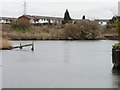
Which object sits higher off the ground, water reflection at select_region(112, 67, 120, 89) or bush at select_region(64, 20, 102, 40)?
bush at select_region(64, 20, 102, 40)

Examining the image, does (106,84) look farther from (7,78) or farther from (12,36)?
(12,36)

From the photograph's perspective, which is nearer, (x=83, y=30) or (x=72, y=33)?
(x=83, y=30)

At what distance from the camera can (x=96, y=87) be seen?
11898 mm

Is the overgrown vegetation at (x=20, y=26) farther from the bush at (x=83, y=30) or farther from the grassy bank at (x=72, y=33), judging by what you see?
the bush at (x=83, y=30)

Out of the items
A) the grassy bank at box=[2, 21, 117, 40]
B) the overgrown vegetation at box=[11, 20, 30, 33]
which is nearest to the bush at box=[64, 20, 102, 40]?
the grassy bank at box=[2, 21, 117, 40]

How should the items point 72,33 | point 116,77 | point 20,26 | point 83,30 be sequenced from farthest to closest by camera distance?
point 20,26 → point 72,33 → point 83,30 → point 116,77

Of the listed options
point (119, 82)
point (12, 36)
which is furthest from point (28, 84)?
point (12, 36)

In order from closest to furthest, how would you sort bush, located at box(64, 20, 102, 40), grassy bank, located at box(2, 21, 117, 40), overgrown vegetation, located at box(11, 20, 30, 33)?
grassy bank, located at box(2, 21, 117, 40), bush, located at box(64, 20, 102, 40), overgrown vegetation, located at box(11, 20, 30, 33)

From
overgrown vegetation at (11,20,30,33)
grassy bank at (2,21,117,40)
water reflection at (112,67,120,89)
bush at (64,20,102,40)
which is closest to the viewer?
water reflection at (112,67,120,89)

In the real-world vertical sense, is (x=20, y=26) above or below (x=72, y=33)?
above

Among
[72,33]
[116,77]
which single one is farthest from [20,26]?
[116,77]

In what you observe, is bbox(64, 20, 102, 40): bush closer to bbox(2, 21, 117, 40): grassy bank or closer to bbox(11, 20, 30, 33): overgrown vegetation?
bbox(2, 21, 117, 40): grassy bank

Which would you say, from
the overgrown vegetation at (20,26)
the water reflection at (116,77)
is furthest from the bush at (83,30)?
the water reflection at (116,77)

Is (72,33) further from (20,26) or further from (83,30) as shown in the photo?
(20,26)
